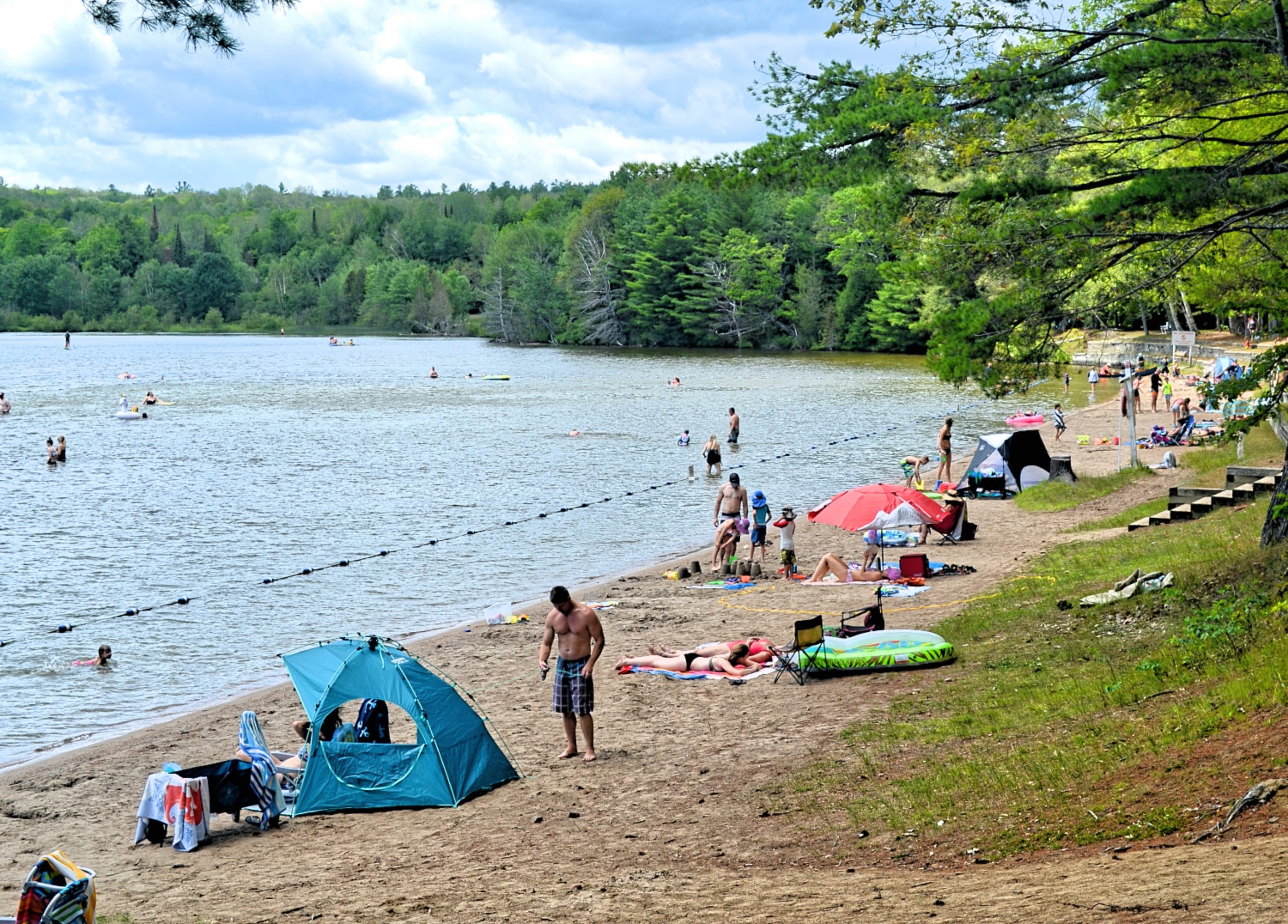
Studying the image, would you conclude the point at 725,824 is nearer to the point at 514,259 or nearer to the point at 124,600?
the point at 124,600

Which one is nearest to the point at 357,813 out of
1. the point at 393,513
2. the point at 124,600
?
the point at 124,600

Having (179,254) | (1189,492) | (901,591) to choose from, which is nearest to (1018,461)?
(1189,492)

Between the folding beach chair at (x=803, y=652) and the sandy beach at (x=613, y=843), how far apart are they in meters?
0.26

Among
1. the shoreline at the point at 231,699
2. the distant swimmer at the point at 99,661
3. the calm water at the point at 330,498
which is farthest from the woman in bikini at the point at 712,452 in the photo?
the distant swimmer at the point at 99,661

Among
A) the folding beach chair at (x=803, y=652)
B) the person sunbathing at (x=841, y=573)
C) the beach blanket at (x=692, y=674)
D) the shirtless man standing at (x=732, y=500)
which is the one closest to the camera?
the folding beach chair at (x=803, y=652)

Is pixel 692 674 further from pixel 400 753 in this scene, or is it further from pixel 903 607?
pixel 400 753

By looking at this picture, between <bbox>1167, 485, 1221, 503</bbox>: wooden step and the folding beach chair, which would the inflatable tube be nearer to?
the folding beach chair

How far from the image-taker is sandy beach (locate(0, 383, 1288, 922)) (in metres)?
6.55

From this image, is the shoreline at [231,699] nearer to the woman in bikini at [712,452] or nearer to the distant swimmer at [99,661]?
the distant swimmer at [99,661]

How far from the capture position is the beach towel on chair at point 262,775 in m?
10.8

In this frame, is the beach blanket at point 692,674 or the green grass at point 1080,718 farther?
the beach blanket at point 692,674

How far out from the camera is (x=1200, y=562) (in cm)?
1363

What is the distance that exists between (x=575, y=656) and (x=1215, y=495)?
12166 mm

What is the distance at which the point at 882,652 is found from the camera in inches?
525
